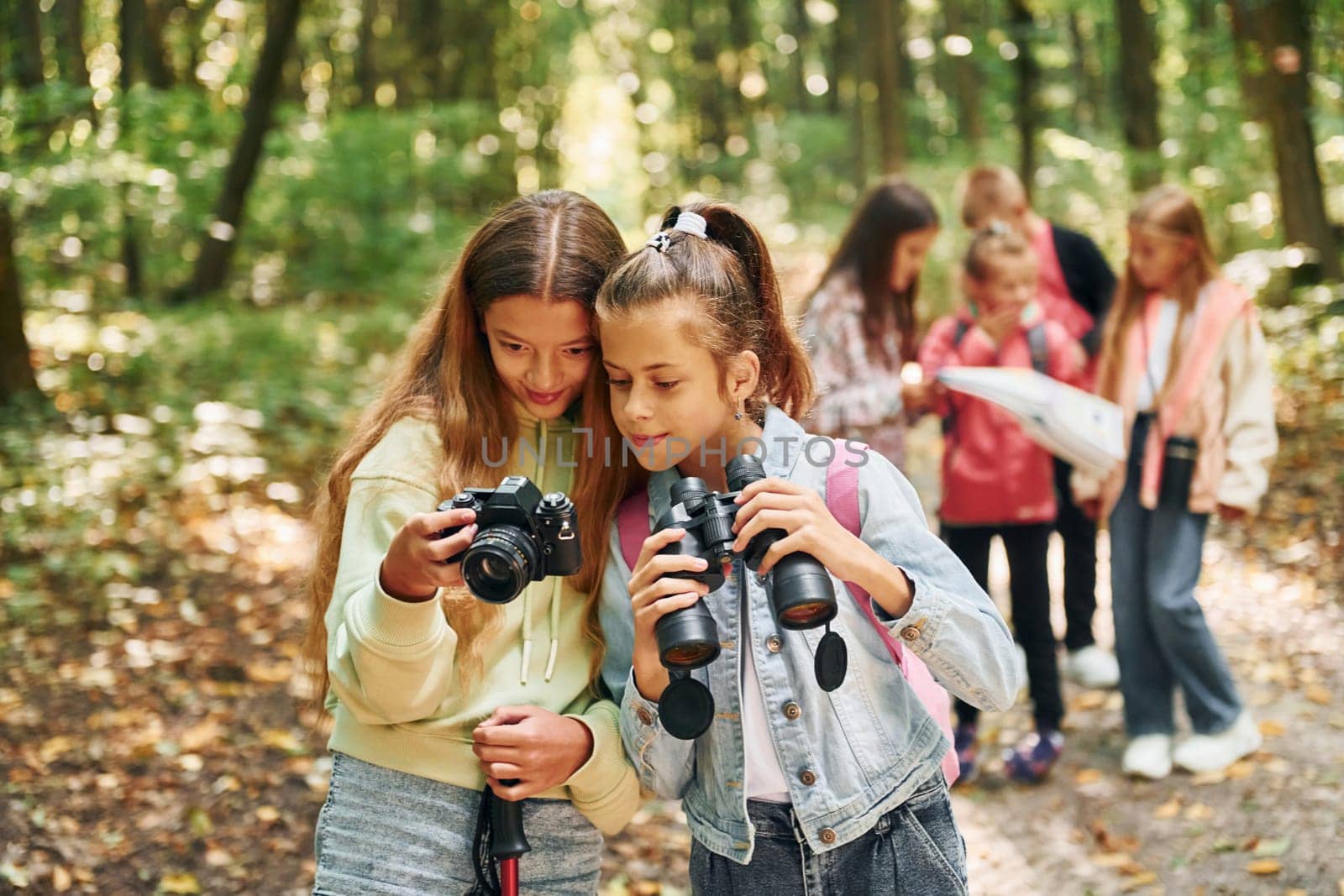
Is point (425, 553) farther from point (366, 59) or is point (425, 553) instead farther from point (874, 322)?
point (366, 59)

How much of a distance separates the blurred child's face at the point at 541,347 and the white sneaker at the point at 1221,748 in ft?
11.9

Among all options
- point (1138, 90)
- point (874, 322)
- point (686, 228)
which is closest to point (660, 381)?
point (686, 228)

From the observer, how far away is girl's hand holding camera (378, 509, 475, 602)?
199 cm

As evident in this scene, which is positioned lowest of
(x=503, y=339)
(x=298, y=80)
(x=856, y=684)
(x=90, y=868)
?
(x=90, y=868)

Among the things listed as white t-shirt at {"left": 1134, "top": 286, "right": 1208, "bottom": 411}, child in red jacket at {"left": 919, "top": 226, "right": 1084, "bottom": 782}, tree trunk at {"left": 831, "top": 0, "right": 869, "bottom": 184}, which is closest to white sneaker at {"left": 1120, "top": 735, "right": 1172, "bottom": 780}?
child in red jacket at {"left": 919, "top": 226, "right": 1084, "bottom": 782}

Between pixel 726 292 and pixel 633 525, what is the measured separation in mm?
525

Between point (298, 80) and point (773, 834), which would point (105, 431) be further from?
point (298, 80)

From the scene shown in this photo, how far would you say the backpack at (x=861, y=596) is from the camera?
2.25 metres

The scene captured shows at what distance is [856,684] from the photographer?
7.32 feet

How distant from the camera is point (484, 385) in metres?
2.48

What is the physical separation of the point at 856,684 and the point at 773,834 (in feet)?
1.08

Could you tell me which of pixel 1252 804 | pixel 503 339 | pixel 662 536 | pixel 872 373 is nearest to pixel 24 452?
pixel 872 373

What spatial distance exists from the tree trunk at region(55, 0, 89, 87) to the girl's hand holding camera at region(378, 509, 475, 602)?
461 inches

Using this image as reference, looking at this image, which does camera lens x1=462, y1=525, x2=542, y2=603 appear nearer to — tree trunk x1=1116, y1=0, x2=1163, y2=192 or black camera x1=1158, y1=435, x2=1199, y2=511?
black camera x1=1158, y1=435, x2=1199, y2=511
